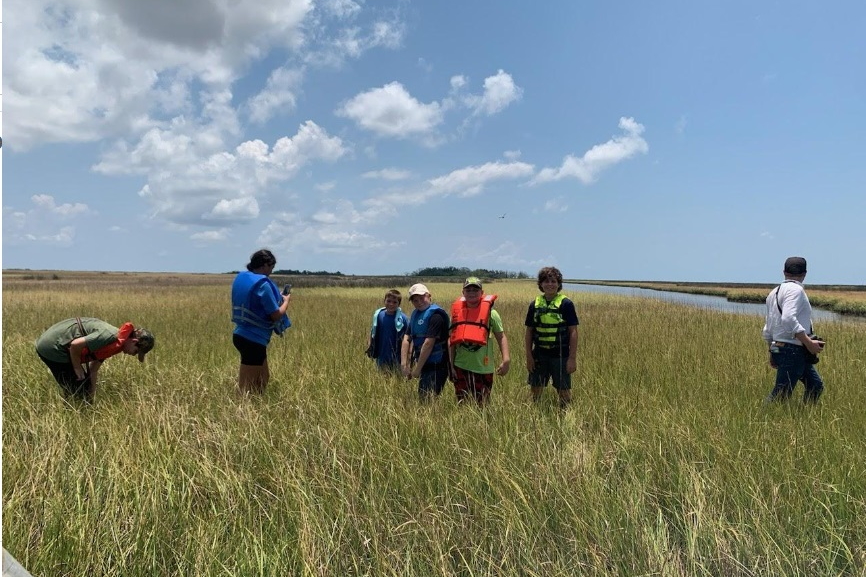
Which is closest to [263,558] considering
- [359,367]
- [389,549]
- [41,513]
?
[389,549]

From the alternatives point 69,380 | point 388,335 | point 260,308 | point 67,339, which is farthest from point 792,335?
point 69,380

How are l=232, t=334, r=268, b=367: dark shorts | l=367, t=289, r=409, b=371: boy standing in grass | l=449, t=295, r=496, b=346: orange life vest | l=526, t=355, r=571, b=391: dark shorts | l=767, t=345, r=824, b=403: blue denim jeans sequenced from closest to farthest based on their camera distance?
l=449, t=295, r=496, b=346: orange life vest → l=767, t=345, r=824, b=403: blue denim jeans → l=526, t=355, r=571, b=391: dark shorts → l=232, t=334, r=268, b=367: dark shorts → l=367, t=289, r=409, b=371: boy standing in grass

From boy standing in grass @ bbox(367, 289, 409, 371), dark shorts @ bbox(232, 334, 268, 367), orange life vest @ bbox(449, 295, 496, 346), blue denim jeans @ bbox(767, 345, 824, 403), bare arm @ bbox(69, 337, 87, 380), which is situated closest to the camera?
bare arm @ bbox(69, 337, 87, 380)

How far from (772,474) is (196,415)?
4.53m

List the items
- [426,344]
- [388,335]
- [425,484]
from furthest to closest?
[388,335] → [426,344] → [425,484]

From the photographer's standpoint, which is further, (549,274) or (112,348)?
(549,274)

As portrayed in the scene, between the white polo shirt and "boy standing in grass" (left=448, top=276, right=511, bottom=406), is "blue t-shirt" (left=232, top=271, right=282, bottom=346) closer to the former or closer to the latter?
"boy standing in grass" (left=448, top=276, right=511, bottom=406)

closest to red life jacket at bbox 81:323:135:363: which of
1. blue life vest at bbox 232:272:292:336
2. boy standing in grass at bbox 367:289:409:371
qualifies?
blue life vest at bbox 232:272:292:336

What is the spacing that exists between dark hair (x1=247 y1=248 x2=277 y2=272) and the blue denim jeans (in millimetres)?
5045

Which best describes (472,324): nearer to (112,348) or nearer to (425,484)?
(425,484)

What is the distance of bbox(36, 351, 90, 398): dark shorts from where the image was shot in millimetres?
4586

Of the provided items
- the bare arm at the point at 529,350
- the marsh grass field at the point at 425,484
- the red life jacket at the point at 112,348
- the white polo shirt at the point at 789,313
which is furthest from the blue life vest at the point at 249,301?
the white polo shirt at the point at 789,313

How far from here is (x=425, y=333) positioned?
457 cm

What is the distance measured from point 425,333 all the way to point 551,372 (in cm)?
133
